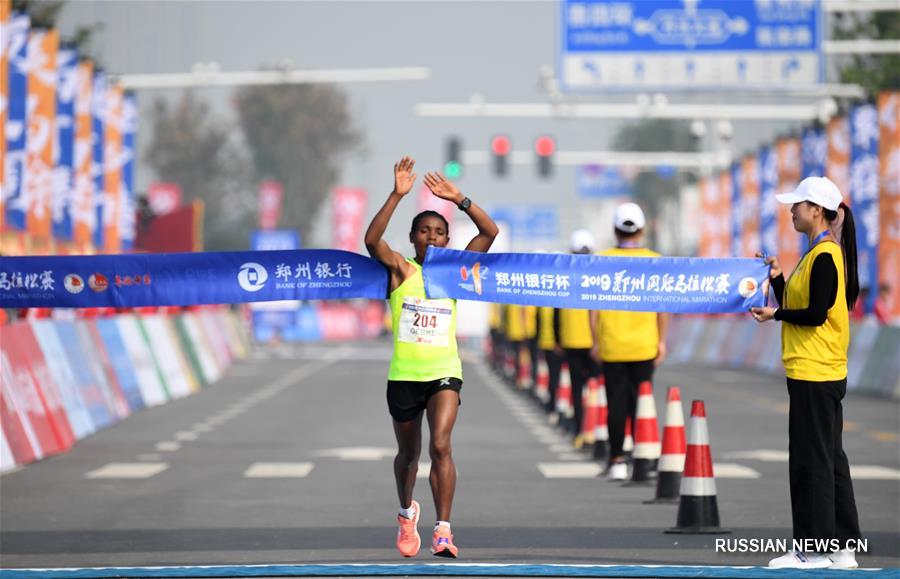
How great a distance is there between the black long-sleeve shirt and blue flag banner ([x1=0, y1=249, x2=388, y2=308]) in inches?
107

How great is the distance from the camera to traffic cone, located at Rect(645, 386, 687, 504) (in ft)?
46.7

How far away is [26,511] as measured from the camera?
14.5 meters

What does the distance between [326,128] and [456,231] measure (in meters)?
72.5

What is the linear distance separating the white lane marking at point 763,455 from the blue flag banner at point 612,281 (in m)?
7.36

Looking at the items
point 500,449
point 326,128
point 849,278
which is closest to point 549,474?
point 500,449

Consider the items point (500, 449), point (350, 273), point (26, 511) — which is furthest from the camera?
point (500, 449)

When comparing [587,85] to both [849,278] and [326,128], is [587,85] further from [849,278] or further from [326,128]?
[326,128]

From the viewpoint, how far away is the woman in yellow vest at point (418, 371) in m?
11.2

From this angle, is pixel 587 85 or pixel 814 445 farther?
pixel 587 85

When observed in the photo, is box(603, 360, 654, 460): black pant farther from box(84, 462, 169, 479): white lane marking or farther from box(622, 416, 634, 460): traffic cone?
box(84, 462, 169, 479): white lane marking

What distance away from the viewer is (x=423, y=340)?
1129 cm

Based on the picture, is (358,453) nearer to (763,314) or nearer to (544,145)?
(763,314)

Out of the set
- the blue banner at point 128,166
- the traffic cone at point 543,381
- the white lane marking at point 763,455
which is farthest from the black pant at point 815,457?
the blue banner at point 128,166

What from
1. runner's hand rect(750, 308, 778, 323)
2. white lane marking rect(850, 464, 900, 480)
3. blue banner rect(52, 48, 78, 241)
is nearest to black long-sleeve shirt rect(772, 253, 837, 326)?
runner's hand rect(750, 308, 778, 323)
